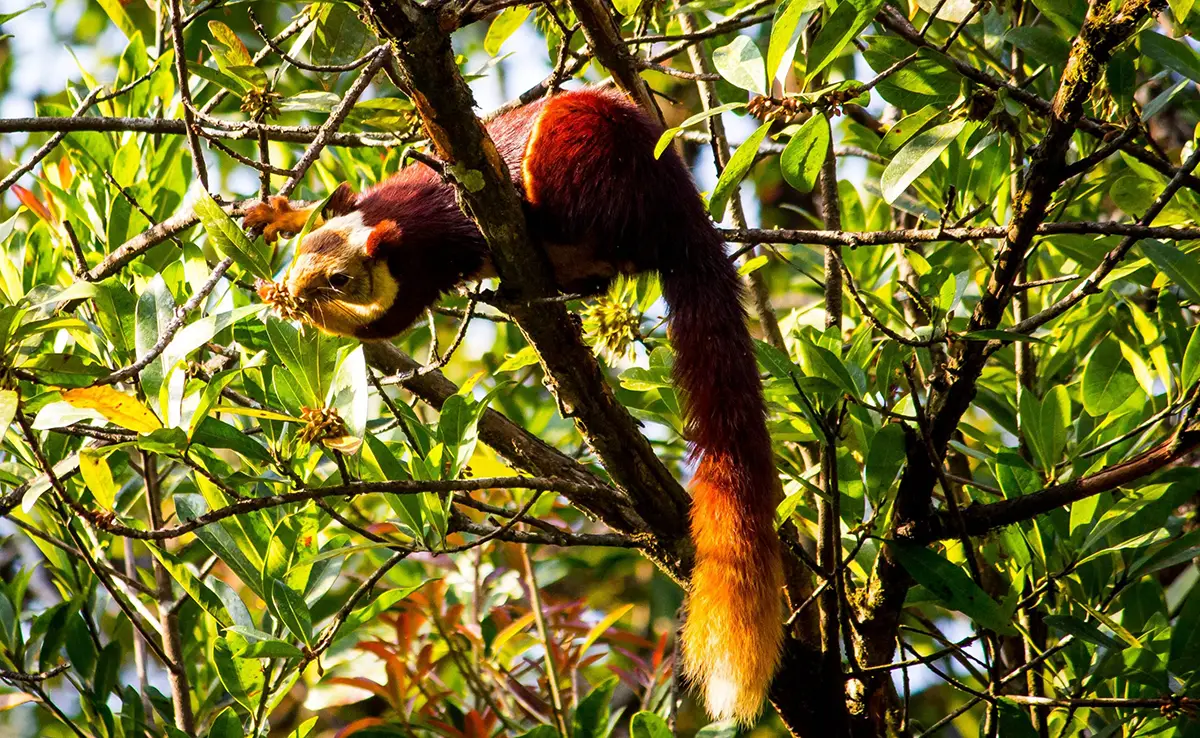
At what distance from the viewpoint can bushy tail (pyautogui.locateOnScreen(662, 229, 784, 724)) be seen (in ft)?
6.04

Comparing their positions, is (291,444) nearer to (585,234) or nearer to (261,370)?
(261,370)

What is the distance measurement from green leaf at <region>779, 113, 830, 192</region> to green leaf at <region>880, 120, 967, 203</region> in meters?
0.11

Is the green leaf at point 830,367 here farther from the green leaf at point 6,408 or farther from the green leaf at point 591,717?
the green leaf at point 6,408

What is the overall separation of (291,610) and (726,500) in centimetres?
73

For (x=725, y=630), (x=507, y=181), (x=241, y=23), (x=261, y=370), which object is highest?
(x=241, y=23)

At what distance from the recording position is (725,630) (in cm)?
184

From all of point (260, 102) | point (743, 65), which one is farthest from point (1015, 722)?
point (260, 102)

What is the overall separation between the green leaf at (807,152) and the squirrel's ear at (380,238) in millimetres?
853

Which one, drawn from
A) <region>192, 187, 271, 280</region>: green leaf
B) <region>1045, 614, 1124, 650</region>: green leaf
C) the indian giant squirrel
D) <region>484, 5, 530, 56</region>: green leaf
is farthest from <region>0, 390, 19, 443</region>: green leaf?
<region>1045, 614, 1124, 650</region>: green leaf

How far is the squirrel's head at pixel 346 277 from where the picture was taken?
2.33m

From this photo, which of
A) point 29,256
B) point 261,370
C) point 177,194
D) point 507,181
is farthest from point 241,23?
point 507,181

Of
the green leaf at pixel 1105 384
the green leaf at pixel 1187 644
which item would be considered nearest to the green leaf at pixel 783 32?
the green leaf at pixel 1105 384

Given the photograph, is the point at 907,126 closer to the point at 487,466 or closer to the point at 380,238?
the point at 380,238

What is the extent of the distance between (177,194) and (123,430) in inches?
33.2
